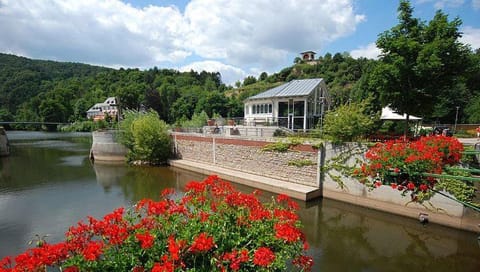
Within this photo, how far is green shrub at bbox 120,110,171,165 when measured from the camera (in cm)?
Answer: 2216

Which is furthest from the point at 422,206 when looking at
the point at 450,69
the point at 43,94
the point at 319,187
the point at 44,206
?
the point at 43,94

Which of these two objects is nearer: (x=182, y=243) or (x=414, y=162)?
(x=182, y=243)

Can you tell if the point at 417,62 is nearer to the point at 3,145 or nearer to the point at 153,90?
the point at 3,145

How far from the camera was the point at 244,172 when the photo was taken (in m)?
17.4

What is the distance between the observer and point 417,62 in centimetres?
1105

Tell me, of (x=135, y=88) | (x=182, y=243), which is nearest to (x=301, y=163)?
(x=182, y=243)

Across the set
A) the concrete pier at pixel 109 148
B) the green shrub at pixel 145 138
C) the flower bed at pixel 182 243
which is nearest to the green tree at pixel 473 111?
the green shrub at pixel 145 138

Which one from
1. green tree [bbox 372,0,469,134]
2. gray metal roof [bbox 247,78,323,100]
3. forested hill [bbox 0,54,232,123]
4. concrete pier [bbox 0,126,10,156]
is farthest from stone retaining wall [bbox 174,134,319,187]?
forested hill [bbox 0,54,232,123]

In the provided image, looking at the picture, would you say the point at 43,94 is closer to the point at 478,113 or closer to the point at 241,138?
the point at 241,138

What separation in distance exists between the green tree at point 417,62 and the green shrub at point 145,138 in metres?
17.7

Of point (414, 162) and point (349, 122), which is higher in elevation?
point (349, 122)

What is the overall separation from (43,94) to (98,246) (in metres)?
104

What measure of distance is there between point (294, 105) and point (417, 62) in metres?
11.1

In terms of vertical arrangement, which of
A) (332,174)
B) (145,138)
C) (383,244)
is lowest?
(383,244)
